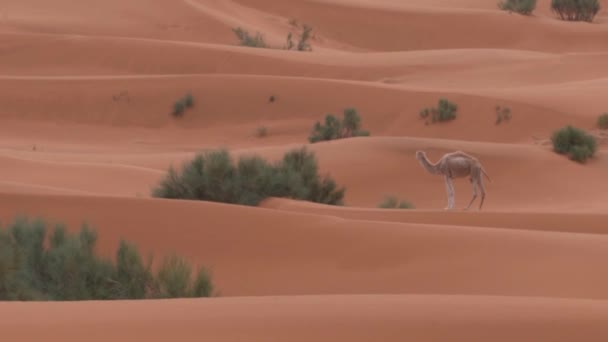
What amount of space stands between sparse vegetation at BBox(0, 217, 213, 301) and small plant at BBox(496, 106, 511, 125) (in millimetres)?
22473

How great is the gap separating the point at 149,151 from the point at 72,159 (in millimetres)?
4335

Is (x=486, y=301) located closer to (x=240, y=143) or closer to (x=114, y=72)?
(x=240, y=143)

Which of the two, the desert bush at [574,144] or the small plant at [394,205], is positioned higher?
the desert bush at [574,144]

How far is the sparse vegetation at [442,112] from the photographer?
33062mm

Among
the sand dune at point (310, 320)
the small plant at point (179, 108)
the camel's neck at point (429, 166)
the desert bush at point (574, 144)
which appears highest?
the small plant at point (179, 108)

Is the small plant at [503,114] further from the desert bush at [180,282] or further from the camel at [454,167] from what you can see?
the desert bush at [180,282]

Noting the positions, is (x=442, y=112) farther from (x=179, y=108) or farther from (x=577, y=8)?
(x=577, y=8)

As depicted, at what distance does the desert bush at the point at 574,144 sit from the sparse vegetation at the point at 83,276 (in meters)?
15.6

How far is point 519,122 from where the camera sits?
32500mm

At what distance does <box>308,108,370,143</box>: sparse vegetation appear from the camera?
3127 cm

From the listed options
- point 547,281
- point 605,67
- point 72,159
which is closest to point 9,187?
point 547,281

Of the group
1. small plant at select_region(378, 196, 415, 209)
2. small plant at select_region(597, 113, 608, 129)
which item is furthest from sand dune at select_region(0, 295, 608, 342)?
small plant at select_region(597, 113, 608, 129)

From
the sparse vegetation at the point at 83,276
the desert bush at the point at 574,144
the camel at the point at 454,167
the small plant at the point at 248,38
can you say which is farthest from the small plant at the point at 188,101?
the sparse vegetation at the point at 83,276

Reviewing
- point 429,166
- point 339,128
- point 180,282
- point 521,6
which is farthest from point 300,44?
point 180,282
